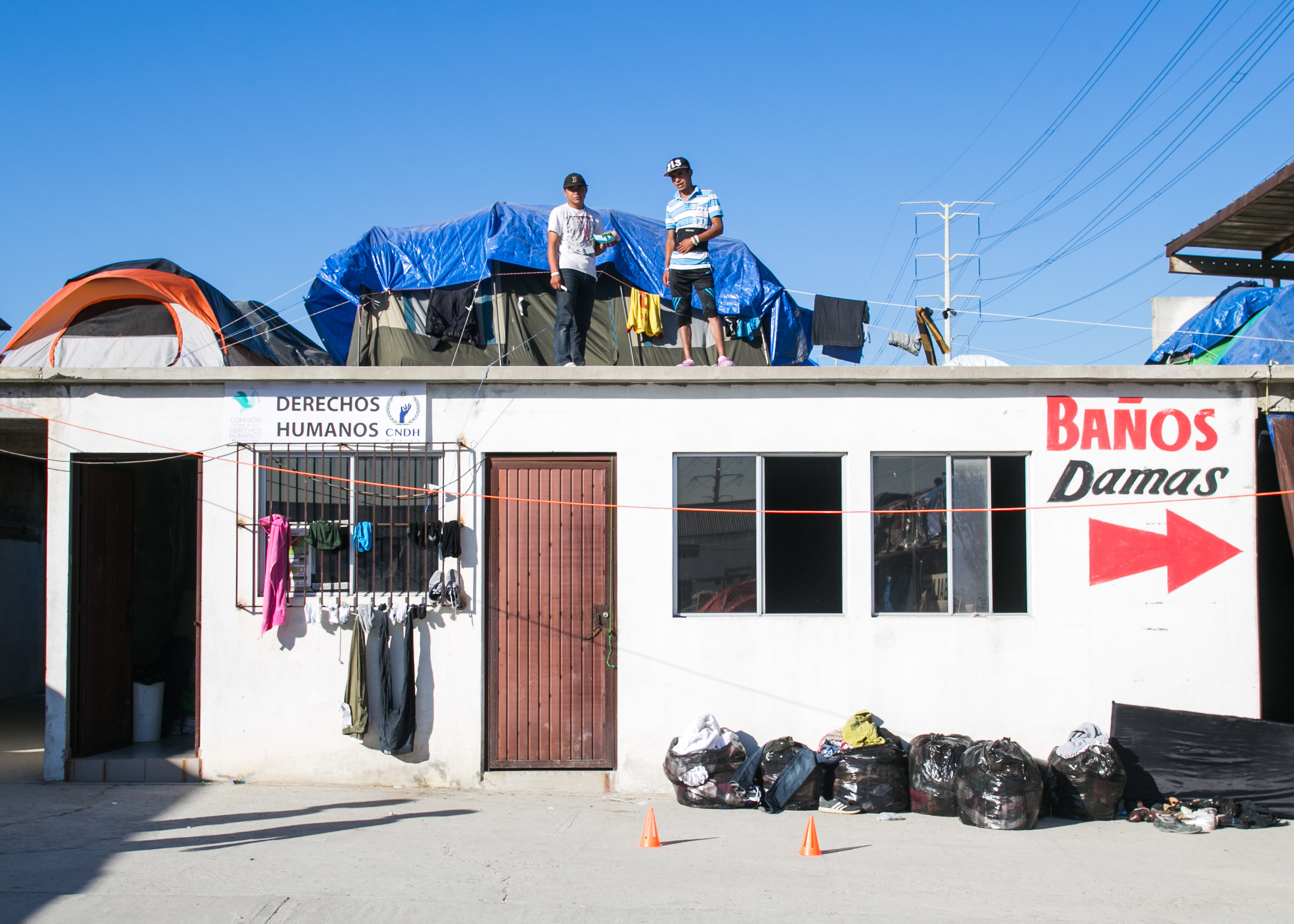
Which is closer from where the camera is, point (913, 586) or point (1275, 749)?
point (1275, 749)

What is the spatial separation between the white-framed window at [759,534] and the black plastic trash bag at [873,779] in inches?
49.5

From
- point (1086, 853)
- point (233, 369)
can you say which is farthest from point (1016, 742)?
point (233, 369)

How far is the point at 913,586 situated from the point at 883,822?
2033 mm

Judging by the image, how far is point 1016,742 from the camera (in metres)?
8.27

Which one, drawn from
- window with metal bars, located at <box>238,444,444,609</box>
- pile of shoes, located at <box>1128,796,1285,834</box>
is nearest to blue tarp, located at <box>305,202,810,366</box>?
window with metal bars, located at <box>238,444,444,609</box>

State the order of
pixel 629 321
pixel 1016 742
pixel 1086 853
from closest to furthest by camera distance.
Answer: pixel 1086 853 → pixel 1016 742 → pixel 629 321

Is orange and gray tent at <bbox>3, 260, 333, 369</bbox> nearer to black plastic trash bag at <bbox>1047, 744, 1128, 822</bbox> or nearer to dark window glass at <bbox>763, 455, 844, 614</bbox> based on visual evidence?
dark window glass at <bbox>763, 455, 844, 614</bbox>

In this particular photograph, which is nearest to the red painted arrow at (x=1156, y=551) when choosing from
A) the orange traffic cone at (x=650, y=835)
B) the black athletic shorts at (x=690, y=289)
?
the black athletic shorts at (x=690, y=289)

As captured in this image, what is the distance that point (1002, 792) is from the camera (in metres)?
7.55

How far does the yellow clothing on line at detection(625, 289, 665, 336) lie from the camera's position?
11156 millimetres

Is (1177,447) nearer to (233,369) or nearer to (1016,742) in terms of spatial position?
(1016,742)

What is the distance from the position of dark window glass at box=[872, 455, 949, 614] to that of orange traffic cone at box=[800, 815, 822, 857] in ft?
8.01

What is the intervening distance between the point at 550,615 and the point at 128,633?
4.24 m

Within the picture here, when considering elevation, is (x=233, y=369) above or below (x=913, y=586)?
above
